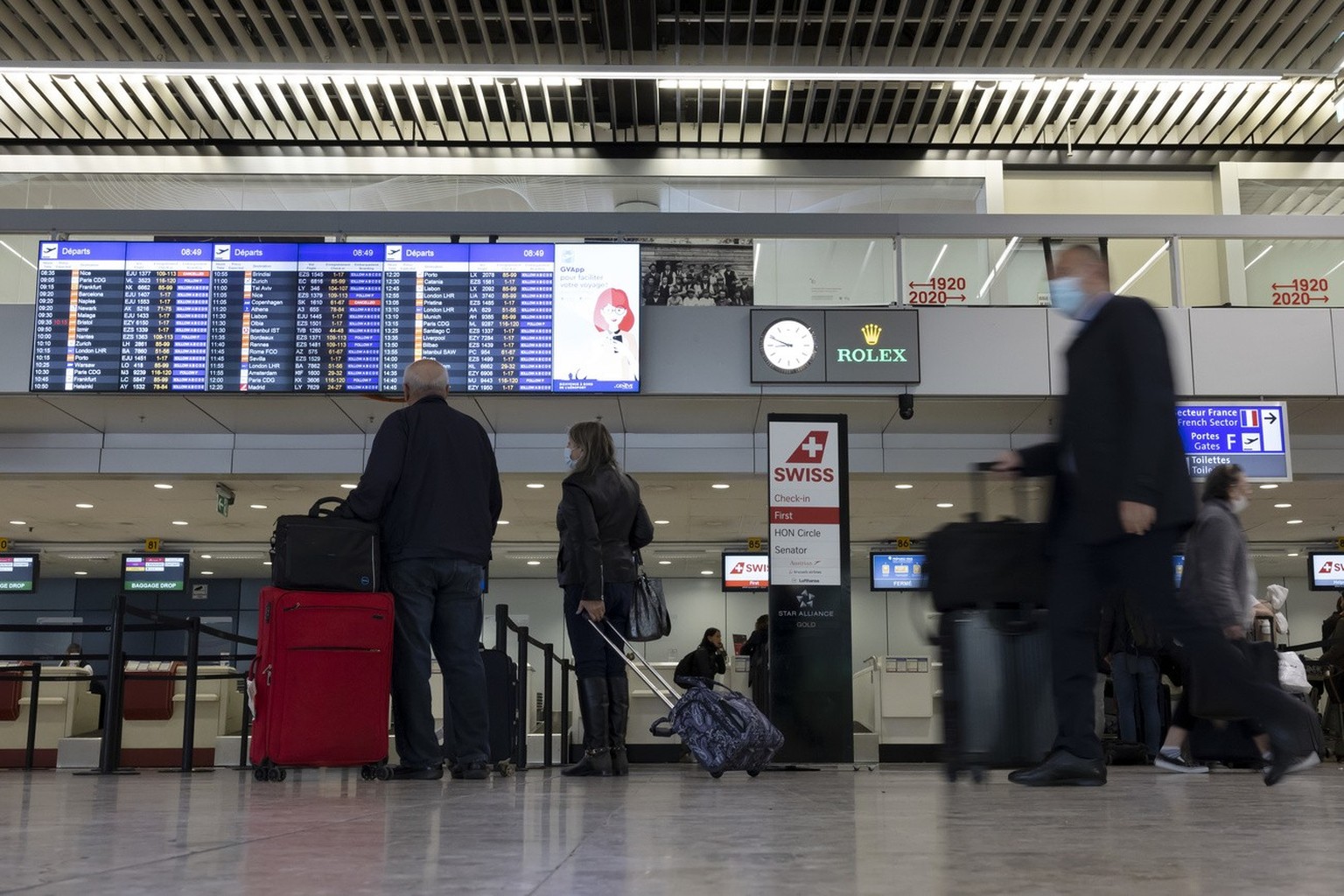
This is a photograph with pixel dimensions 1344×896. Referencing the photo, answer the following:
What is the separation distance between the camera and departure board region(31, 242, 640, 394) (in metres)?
8.45

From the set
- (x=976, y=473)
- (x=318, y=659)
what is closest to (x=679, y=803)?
(x=976, y=473)

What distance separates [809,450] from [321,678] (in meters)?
3.49

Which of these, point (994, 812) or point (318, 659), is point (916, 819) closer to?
point (994, 812)

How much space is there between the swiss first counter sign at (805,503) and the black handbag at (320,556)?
3136 mm

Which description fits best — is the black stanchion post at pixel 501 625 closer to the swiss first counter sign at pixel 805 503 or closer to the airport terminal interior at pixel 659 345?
the airport terminal interior at pixel 659 345

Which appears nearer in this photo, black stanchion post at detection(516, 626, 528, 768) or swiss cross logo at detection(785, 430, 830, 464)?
black stanchion post at detection(516, 626, 528, 768)

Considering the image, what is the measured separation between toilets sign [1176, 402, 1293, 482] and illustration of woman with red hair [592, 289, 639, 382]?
3.92 meters

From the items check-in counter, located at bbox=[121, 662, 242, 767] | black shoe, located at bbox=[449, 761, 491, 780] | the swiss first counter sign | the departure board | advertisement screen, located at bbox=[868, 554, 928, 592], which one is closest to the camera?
black shoe, located at bbox=[449, 761, 491, 780]

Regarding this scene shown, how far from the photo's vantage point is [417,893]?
130 cm

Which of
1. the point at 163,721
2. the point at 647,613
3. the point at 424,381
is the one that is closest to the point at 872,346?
the point at 647,613

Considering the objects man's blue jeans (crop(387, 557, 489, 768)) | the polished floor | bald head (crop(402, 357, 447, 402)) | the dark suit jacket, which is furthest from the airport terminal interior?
bald head (crop(402, 357, 447, 402))

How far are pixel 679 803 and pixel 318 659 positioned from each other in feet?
5.72

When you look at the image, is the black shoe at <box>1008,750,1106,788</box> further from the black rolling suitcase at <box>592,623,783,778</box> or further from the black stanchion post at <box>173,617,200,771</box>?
the black stanchion post at <box>173,617,200,771</box>

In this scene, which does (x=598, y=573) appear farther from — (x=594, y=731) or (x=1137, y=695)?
(x=1137, y=695)
